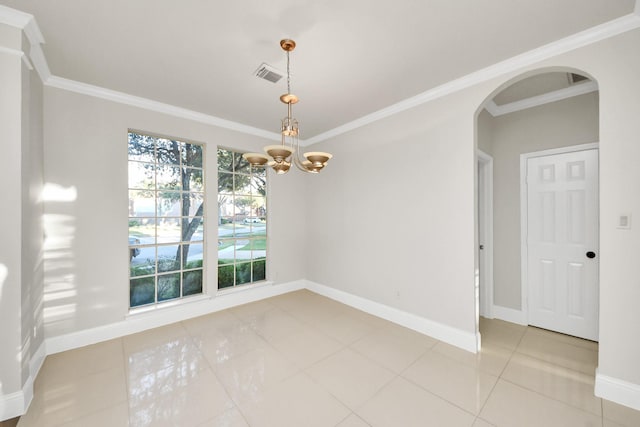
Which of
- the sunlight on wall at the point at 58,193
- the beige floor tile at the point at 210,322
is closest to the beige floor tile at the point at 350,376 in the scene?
the beige floor tile at the point at 210,322

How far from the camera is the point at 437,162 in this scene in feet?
9.67

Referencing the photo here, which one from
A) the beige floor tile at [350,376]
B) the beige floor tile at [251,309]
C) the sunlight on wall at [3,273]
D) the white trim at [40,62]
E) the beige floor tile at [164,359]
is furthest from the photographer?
the beige floor tile at [251,309]

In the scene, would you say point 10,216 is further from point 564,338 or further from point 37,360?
point 564,338

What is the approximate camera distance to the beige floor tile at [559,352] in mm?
2369

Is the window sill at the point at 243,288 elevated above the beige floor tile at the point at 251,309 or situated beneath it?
elevated above

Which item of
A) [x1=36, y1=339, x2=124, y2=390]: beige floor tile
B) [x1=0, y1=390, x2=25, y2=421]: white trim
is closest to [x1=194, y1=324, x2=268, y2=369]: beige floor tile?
[x1=36, y1=339, x2=124, y2=390]: beige floor tile

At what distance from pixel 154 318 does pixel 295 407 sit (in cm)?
235

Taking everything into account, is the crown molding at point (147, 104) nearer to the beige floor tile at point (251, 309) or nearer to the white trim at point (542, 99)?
the beige floor tile at point (251, 309)

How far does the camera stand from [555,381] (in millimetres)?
2141

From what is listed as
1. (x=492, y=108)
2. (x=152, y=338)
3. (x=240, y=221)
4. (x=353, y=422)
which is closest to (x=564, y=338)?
(x=353, y=422)

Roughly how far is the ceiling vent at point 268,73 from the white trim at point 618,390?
3853mm

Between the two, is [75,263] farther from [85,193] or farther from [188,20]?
[188,20]

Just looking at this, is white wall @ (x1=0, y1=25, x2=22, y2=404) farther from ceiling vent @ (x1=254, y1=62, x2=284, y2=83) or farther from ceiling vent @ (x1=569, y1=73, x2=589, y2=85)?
ceiling vent @ (x1=569, y1=73, x2=589, y2=85)

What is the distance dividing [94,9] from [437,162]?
3.36m
